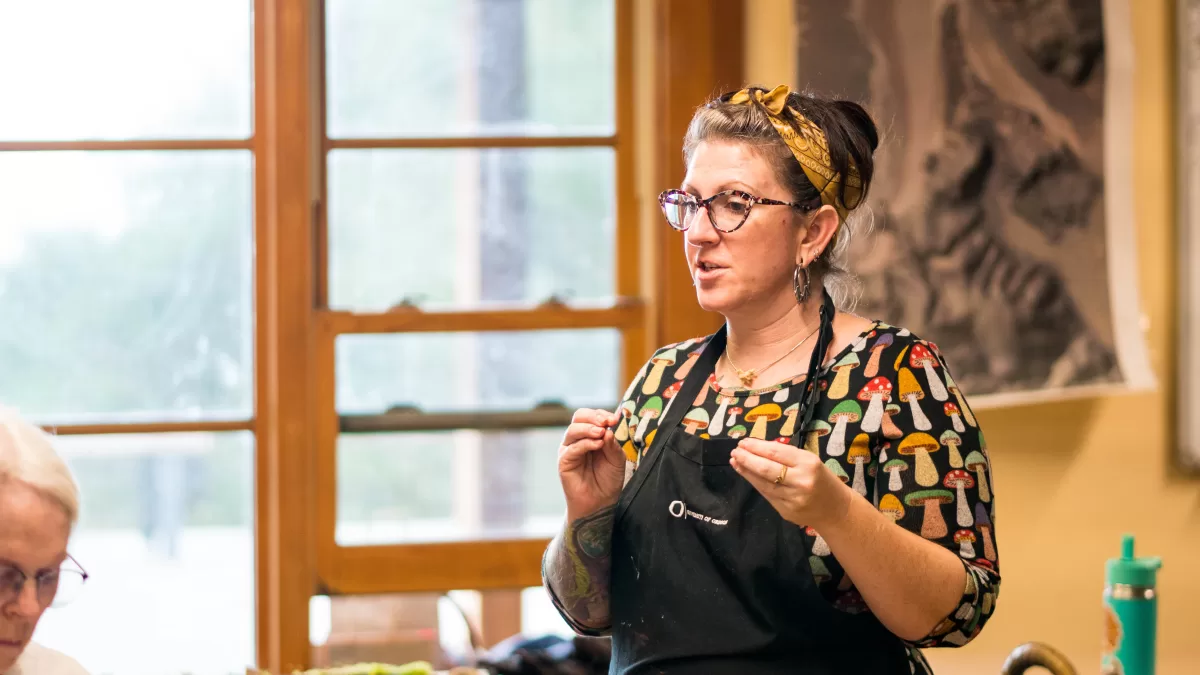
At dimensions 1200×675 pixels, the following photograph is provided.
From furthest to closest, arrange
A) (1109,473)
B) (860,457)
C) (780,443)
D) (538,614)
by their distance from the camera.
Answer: (538,614) → (1109,473) → (860,457) → (780,443)

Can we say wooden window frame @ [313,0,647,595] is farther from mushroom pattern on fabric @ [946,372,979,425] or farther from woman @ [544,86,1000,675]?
mushroom pattern on fabric @ [946,372,979,425]

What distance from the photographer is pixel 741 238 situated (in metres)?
1.44

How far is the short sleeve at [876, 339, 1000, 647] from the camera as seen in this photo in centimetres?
129

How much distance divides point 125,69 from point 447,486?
1.09 m

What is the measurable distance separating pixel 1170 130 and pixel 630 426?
144cm

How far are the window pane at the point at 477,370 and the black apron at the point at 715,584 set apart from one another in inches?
40.0

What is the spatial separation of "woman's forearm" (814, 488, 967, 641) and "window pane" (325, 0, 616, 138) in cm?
150

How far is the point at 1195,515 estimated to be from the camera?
93.8 inches

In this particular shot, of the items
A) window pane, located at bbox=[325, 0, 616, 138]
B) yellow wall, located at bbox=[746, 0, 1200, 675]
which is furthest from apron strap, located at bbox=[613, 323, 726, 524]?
window pane, located at bbox=[325, 0, 616, 138]

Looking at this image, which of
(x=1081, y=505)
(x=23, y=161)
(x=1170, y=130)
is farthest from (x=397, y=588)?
(x=1170, y=130)

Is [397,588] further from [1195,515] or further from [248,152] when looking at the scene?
[1195,515]

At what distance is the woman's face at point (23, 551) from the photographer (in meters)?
1.27

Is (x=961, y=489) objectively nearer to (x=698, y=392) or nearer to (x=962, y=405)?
(x=962, y=405)

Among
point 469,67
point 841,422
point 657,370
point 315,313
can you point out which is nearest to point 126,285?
point 315,313
